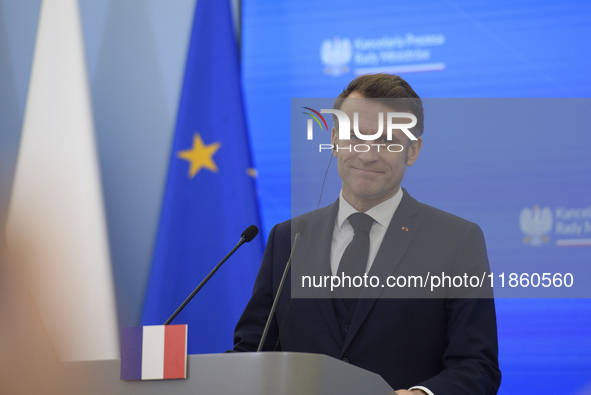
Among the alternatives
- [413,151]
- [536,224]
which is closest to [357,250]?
[413,151]

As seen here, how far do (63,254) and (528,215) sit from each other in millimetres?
2493

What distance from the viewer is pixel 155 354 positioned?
1403 mm

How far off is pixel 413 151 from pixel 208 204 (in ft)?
4.43

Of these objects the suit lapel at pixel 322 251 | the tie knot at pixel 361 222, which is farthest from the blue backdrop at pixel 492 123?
the tie knot at pixel 361 222

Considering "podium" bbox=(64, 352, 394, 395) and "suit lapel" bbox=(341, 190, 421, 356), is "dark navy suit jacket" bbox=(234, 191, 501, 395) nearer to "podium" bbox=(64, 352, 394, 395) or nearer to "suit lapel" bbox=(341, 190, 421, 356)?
"suit lapel" bbox=(341, 190, 421, 356)

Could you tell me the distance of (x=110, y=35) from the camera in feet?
12.1

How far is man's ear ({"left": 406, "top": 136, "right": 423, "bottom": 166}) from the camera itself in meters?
2.64

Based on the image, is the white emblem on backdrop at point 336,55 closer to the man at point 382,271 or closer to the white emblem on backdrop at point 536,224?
the man at point 382,271

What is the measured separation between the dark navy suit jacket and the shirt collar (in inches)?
1.1

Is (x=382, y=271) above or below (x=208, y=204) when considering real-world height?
below

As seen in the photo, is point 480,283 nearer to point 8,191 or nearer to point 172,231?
point 172,231

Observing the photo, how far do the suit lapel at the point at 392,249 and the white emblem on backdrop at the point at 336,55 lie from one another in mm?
1144

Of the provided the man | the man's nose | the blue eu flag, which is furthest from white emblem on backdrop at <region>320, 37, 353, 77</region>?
the man's nose

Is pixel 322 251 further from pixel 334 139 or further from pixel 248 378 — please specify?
pixel 248 378
